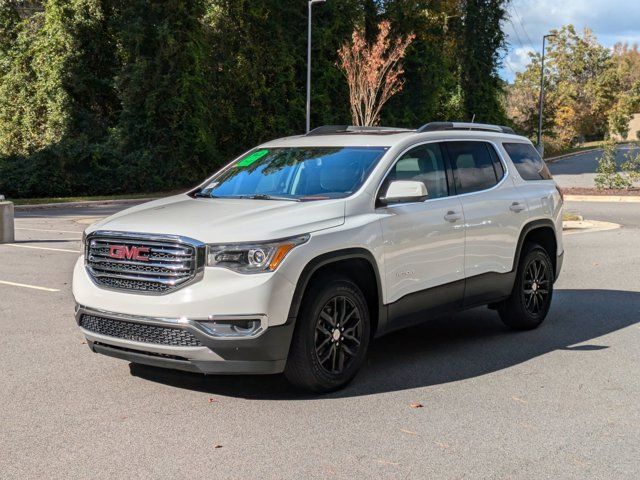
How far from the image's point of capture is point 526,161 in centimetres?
823

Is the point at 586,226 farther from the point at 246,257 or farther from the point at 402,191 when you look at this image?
the point at 246,257

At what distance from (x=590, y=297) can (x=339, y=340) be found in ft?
16.7

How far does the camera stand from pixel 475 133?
7625mm

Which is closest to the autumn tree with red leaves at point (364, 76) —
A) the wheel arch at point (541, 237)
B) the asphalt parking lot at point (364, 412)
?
the wheel arch at point (541, 237)

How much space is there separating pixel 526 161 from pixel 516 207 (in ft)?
2.49

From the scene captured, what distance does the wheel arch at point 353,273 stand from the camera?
5.47 meters

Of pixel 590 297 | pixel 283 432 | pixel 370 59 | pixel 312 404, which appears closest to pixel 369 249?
pixel 312 404

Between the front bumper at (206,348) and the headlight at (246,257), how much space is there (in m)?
0.33

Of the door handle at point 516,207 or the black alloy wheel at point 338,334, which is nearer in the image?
the black alloy wheel at point 338,334

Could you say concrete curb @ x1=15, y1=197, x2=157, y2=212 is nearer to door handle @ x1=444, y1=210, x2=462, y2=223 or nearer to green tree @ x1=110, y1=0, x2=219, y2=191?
green tree @ x1=110, y1=0, x2=219, y2=191

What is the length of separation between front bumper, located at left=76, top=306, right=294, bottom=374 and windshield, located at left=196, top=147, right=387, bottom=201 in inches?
49.8

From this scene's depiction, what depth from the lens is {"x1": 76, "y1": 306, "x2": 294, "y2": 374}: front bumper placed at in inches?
209

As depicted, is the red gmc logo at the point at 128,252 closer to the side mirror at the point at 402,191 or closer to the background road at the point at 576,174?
the side mirror at the point at 402,191

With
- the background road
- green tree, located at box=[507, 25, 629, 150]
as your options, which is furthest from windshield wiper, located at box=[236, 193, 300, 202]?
green tree, located at box=[507, 25, 629, 150]
